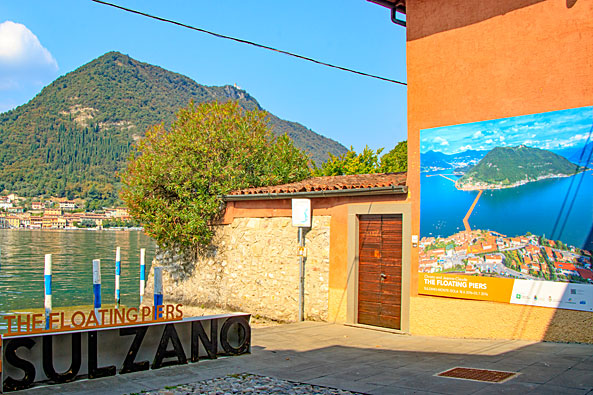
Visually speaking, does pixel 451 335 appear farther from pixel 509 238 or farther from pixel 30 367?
pixel 30 367

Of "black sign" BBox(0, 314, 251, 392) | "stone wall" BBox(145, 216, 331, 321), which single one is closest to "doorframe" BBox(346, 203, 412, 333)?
"stone wall" BBox(145, 216, 331, 321)

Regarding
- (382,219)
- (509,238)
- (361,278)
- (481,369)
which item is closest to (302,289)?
(361,278)

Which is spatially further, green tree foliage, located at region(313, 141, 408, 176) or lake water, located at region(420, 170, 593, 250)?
green tree foliage, located at region(313, 141, 408, 176)

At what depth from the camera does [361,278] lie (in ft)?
41.3

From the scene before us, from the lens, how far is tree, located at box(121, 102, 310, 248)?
55.4ft

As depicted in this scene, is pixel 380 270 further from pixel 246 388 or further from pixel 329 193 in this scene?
pixel 246 388

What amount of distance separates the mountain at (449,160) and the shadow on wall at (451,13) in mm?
2656

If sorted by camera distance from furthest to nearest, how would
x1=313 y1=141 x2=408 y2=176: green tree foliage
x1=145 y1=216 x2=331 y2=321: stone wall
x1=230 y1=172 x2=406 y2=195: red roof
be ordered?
x1=313 y1=141 x2=408 y2=176: green tree foliage
x1=145 y1=216 x2=331 y2=321: stone wall
x1=230 y1=172 x2=406 y2=195: red roof

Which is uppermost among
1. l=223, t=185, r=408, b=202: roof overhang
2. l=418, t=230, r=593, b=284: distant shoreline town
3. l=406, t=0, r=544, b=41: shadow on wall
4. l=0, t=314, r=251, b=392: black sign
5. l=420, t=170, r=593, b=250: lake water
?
l=406, t=0, r=544, b=41: shadow on wall

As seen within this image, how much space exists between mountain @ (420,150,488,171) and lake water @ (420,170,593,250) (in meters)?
0.16

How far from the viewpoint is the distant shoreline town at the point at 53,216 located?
13412 centimetres

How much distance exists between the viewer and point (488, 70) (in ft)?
35.1

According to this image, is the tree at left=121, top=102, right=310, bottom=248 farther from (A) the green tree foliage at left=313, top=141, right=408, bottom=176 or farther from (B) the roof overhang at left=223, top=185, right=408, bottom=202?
(A) the green tree foliage at left=313, top=141, right=408, bottom=176

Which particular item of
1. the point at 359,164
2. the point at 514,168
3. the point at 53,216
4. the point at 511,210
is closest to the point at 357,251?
the point at 511,210
